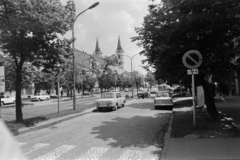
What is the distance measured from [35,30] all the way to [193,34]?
286 inches

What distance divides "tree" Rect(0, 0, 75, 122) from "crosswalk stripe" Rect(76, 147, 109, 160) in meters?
6.18

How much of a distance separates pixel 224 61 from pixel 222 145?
191 inches

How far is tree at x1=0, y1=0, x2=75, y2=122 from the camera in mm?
9125

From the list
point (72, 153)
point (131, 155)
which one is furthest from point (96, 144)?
point (131, 155)

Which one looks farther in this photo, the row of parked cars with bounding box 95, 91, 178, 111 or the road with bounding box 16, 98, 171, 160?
the row of parked cars with bounding box 95, 91, 178, 111

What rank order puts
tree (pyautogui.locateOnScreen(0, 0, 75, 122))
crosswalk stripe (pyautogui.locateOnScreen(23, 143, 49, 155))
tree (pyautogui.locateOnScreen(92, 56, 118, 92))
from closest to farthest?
crosswalk stripe (pyautogui.locateOnScreen(23, 143, 49, 155))
tree (pyautogui.locateOnScreen(0, 0, 75, 122))
tree (pyautogui.locateOnScreen(92, 56, 118, 92))

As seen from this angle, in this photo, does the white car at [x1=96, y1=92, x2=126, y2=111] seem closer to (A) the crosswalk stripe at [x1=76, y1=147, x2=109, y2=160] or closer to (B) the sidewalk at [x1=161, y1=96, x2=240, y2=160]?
(B) the sidewalk at [x1=161, y1=96, x2=240, y2=160]

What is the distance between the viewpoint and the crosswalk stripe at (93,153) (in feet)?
16.9

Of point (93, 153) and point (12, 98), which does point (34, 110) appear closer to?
point (93, 153)

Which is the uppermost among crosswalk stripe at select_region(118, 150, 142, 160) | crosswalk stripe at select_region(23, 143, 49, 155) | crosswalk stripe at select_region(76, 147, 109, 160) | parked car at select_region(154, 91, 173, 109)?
parked car at select_region(154, 91, 173, 109)

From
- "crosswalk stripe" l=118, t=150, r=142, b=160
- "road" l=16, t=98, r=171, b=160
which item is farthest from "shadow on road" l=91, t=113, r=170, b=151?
"crosswalk stripe" l=118, t=150, r=142, b=160

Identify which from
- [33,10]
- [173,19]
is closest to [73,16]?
[33,10]

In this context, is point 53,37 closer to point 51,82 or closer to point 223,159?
point 223,159

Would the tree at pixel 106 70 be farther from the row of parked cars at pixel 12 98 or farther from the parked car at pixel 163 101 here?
the row of parked cars at pixel 12 98
